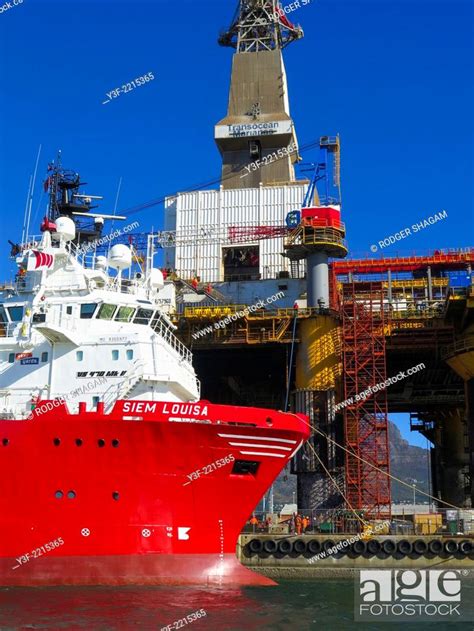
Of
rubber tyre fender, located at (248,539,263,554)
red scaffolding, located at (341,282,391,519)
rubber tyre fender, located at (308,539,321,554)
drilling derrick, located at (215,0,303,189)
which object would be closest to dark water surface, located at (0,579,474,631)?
rubber tyre fender, located at (308,539,321,554)

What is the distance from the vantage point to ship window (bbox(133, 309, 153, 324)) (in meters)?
29.5

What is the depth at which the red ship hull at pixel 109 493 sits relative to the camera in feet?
81.7

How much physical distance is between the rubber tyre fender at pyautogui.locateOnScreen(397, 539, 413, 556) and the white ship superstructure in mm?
12703

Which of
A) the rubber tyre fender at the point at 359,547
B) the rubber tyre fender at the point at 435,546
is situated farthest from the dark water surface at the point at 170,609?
the rubber tyre fender at the point at 435,546

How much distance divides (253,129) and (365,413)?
86.1 ft

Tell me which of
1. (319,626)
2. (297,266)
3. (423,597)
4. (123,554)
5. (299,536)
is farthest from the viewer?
(297,266)

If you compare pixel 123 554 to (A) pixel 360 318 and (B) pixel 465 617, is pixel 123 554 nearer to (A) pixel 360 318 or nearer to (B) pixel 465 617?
(B) pixel 465 617

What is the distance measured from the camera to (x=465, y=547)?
3412 cm

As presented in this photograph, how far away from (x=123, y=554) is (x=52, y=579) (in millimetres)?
2576

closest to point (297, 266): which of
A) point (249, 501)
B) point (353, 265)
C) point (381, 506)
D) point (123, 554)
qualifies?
point (353, 265)

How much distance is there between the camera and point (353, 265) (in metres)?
51.0

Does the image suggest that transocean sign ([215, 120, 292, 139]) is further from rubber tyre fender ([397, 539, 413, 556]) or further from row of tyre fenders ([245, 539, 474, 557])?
rubber tyre fender ([397, 539, 413, 556])

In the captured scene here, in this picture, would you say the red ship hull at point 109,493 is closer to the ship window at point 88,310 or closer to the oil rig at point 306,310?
the ship window at point 88,310

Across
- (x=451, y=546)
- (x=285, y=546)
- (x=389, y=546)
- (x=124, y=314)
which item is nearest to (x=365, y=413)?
(x=389, y=546)
